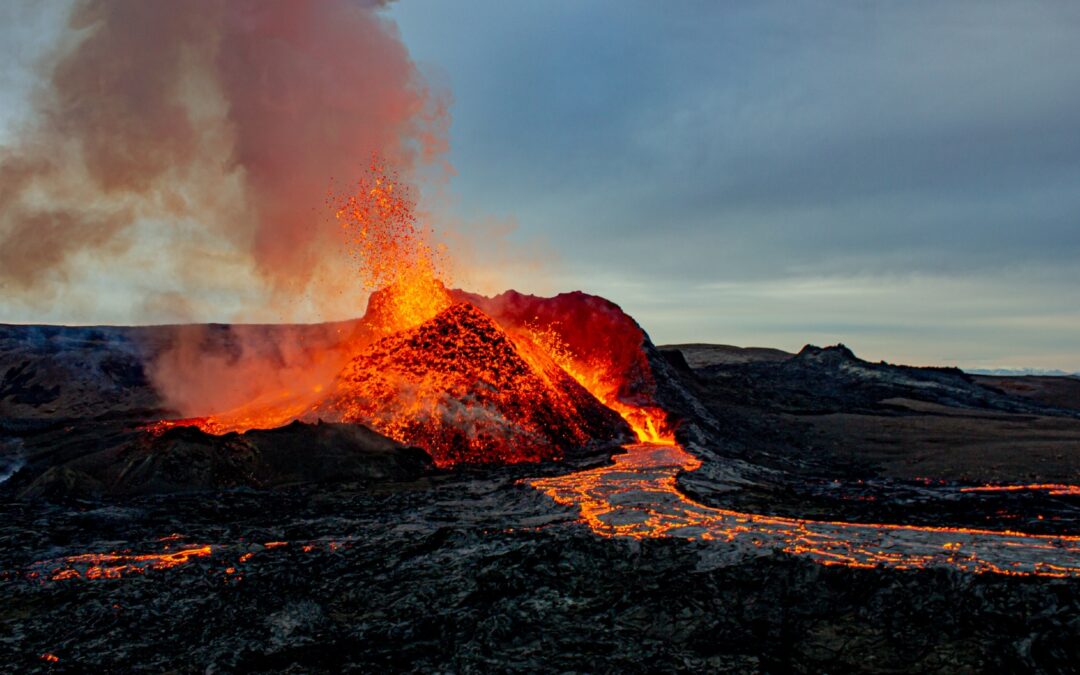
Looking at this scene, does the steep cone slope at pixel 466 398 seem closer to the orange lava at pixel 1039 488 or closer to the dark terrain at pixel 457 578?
the dark terrain at pixel 457 578

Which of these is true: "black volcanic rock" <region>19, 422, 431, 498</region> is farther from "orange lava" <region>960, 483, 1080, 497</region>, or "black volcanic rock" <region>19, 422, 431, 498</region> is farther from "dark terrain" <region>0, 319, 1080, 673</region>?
"orange lava" <region>960, 483, 1080, 497</region>

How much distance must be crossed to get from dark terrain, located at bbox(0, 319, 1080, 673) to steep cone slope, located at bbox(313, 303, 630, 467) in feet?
5.40

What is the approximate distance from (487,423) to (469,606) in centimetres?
1139

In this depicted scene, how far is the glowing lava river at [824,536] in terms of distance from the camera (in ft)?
21.0

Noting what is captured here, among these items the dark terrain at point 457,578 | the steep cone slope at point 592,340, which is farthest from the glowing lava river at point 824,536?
the steep cone slope at point 592,340

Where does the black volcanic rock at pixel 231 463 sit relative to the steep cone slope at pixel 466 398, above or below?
below

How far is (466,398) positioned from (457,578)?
37.2ft

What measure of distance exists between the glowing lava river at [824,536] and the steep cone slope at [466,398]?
573 centimetres

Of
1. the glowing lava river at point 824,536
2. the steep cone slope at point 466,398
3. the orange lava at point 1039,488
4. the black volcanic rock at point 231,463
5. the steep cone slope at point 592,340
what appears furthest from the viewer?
the steep cone slope at point 592,340

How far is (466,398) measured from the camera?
18234mm

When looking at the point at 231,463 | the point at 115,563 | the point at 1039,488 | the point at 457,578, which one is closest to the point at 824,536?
the point at 457,578

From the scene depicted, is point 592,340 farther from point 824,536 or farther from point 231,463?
point 824,536

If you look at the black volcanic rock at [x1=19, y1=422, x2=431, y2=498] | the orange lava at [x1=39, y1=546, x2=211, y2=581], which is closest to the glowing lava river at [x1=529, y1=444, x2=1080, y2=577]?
the black volcanic rock at [x1=19, y1=422, x2=431, y2=498]

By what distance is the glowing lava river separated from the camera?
6.39 metres
